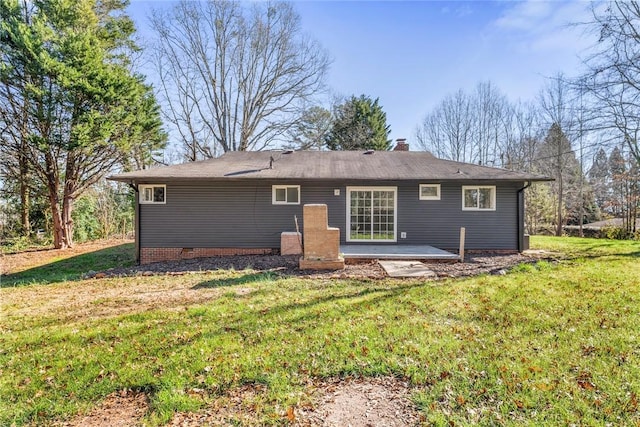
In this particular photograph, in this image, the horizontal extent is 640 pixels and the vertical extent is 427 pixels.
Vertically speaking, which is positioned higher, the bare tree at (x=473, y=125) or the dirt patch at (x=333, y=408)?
the bare tree at (x=473, y=125)

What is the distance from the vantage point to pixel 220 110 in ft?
67.7

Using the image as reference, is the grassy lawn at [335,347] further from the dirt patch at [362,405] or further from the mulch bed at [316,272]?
the mulch bed at [316,272]

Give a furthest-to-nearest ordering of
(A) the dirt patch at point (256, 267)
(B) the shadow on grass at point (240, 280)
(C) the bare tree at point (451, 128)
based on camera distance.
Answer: (C) the bare tree at point (451, 128) → (A) the dirt patch at point (256, 267) → (B) the shadow on grass at point (240, 280)

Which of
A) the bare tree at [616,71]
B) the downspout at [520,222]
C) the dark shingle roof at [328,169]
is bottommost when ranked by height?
the downspout at [520,222]

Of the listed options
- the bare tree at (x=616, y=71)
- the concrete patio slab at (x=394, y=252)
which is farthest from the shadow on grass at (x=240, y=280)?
the bare tree at (x=616, y=71)

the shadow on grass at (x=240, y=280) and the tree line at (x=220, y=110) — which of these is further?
the tree line at (x=220, y=110)

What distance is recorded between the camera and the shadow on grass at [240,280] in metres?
5.91

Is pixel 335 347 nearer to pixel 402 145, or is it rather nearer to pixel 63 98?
pixel 402 145

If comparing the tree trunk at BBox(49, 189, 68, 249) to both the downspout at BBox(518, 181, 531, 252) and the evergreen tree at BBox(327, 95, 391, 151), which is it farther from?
the evergreen tree at BBox(327, 95, 391, 151)

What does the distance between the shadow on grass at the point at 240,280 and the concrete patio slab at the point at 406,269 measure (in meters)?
2.49

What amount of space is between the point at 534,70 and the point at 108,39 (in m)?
18.2

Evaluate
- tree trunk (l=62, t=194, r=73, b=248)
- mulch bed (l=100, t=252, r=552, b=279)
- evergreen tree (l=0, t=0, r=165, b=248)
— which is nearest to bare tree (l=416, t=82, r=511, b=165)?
mulch bed (l=100, t=252, r=552, b=279)

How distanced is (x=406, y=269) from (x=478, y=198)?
461cm

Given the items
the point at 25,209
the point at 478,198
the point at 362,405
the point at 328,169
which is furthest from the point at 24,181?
the point at 478,198
